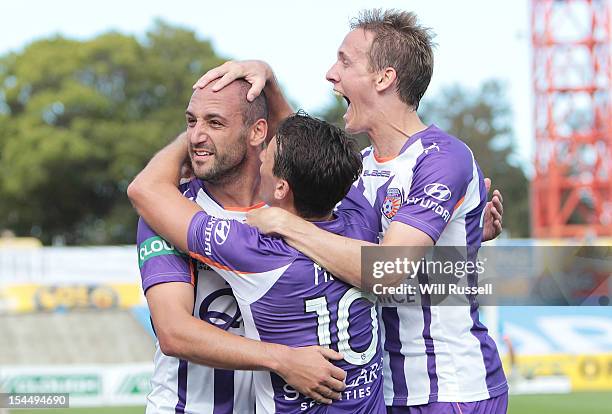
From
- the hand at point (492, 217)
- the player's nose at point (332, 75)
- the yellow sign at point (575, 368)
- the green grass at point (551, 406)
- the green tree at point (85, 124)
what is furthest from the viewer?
the green tree at point (85, 124)

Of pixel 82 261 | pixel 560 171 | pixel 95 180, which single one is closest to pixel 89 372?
pixel 82 261

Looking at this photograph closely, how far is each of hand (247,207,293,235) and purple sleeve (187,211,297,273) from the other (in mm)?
27

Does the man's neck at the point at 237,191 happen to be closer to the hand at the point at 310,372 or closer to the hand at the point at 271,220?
the hand at the point at 271,220

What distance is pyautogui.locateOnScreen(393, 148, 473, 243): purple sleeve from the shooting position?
11.0 ft

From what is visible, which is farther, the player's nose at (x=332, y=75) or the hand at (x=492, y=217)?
the hand at (x=492, y=217)

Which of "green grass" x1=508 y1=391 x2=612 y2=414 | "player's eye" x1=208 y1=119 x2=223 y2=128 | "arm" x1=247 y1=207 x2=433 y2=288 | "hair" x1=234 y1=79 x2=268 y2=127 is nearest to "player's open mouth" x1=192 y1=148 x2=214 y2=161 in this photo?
"player's eye" x1=208 y1=119 x2=223 y2=128

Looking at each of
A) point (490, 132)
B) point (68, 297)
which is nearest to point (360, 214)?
point (68, 297)

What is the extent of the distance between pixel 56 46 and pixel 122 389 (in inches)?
1419

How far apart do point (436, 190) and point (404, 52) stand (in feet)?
2.29

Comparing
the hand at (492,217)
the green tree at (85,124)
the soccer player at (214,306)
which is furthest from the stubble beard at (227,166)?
the green tree at (85,124)

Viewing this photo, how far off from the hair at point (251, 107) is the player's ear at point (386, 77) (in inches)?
19.9

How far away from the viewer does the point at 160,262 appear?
336cm

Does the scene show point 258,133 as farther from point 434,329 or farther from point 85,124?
point 85,124

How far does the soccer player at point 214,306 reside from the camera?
10.3 ft
